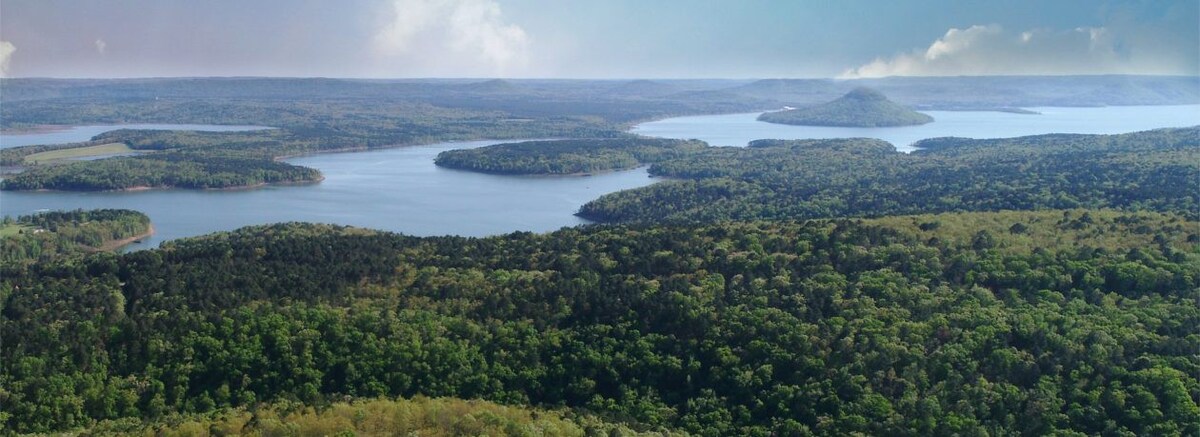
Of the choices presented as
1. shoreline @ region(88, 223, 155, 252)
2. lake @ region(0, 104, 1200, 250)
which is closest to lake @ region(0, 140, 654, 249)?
lake @ region(0, 104, 1200, 250)

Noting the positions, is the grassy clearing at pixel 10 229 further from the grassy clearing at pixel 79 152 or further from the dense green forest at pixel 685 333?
the grassy clearing at pixel 79 152

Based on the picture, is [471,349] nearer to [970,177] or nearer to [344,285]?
[344,285]

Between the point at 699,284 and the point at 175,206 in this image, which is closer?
the point at 699,284

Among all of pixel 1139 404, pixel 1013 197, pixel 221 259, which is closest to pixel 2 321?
pixel 221 259

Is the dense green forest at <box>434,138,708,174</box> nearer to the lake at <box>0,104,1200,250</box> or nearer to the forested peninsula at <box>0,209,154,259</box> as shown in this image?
the lake at <box>0,104,1200,250</box>

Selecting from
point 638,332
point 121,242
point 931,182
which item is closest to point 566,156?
point 931,182

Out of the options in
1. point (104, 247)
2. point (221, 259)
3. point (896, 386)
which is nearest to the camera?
point (896, 386)

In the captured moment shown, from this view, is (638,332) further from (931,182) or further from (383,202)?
(931,182)
